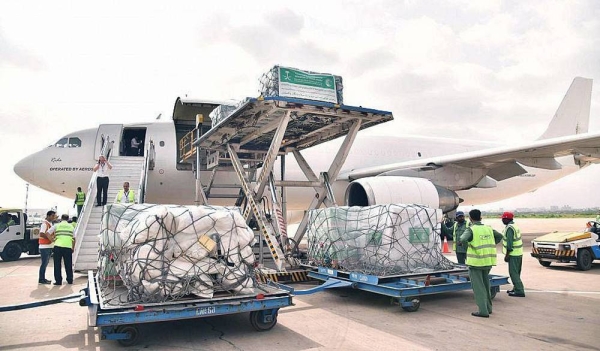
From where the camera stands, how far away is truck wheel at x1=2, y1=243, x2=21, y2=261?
1376cm

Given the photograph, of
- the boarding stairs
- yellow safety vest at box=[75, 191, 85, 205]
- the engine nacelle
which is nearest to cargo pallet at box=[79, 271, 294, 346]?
the boarding stairs

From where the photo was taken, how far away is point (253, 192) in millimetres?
9148

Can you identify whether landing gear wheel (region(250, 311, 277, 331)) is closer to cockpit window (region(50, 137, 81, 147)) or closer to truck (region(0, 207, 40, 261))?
cockpit window (region(50, 137, 81, 147))

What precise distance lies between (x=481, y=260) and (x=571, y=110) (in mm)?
17078

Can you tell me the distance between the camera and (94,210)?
10.6m

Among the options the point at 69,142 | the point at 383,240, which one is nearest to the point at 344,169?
the point at 69,142

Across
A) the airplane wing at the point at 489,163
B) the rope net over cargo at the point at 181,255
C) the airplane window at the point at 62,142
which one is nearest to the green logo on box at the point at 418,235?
the rope net over cargo at the point at 181,255

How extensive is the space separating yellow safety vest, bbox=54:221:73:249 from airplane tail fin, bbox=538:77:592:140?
19.4 metres

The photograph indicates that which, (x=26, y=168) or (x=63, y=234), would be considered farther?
(x=26, y=168)

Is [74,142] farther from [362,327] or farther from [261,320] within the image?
[362,327]

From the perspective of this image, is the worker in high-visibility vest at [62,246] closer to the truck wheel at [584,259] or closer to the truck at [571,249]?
the truck at [571,249]

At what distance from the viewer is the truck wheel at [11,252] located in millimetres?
13758

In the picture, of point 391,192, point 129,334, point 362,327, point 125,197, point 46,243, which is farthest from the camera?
point 125,197

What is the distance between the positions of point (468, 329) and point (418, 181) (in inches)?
224
